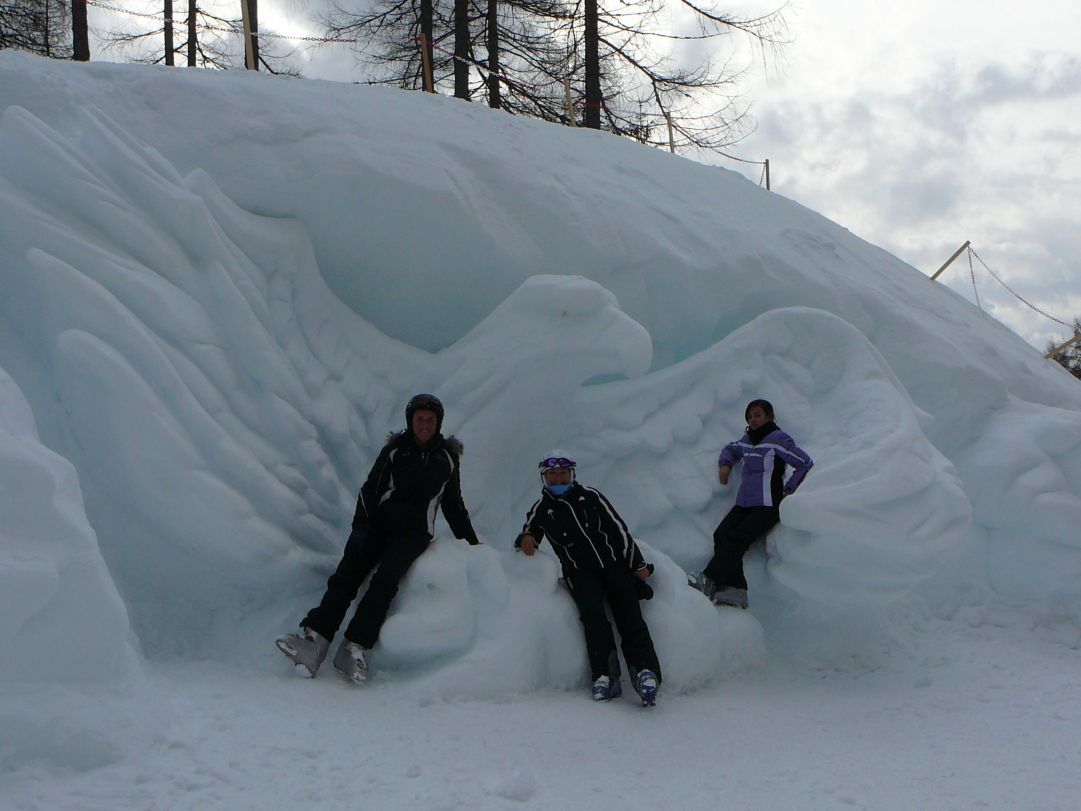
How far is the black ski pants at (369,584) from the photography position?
3.06 metres

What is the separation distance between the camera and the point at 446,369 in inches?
160

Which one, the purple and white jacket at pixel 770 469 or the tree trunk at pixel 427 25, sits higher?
the tree trunk at pixel 427 25

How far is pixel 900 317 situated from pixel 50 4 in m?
14.3

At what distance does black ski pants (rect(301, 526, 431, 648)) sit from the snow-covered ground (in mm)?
65

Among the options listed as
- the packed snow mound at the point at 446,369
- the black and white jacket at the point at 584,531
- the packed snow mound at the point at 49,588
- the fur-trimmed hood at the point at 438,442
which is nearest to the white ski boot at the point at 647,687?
the packed snow mound at the point at 446,369

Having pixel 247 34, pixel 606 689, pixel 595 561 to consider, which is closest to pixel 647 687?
pixel 606 689

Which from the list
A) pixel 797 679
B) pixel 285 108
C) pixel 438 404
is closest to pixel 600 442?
pixel 438 404

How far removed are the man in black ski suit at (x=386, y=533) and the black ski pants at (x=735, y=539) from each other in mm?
1044

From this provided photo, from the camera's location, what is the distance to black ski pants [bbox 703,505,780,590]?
12.6 feet

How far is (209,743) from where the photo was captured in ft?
7.77

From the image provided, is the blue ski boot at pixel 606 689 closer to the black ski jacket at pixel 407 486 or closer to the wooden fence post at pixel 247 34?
the black ski jacket at pixel 407 486

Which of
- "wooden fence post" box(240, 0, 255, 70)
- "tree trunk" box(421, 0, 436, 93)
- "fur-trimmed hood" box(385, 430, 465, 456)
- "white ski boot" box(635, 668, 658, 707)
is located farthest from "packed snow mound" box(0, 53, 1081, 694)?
"tree trunk" box(421, 0, 436, 93)

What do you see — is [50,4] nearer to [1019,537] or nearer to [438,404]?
[438,404]

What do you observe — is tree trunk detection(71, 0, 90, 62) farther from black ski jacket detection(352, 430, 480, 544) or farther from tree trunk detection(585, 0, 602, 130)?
black ski jacket detection(352, 430, 480, 544)
